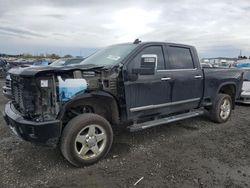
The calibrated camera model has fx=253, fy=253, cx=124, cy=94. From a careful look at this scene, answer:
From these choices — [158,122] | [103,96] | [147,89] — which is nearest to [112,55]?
[147,89]

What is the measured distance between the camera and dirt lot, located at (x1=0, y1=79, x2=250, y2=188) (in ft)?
11.7

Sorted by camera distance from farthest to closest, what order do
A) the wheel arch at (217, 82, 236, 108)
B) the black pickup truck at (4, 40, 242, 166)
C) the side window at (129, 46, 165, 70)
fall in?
the wheel arch at (217, 82, 236, 108) → the side window at (129, 46, 165, 70) → the black pickup truck at (4, 40, 242, 166)

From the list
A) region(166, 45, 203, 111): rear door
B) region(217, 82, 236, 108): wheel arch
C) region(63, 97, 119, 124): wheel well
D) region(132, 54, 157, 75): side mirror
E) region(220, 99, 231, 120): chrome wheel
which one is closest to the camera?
region(63, 97, 119, 124): wheel well

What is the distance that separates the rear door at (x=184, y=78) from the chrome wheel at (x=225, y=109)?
1.09 m

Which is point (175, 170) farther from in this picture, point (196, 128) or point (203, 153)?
point (196, 128)

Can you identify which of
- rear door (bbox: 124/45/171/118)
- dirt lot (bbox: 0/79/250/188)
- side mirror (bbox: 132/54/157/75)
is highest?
side mirror (bbox: 132/54/157/75)

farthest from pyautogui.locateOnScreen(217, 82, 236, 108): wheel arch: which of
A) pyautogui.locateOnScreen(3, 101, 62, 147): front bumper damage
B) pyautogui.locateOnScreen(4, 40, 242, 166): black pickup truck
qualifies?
pyautogui.locateOnScreen(3, 101, 62, 147): front bumper damage

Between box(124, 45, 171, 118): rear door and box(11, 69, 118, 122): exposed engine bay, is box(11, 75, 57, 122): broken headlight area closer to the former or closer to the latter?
box(11, 69, 118, 122): exposed engine bay

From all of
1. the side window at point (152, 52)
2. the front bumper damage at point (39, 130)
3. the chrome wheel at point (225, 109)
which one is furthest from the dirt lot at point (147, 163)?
the side window at point (152, 52)

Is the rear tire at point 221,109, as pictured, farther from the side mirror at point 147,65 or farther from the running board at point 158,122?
the side mirror at point 147,65

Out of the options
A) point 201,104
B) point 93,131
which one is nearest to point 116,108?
point 93,131

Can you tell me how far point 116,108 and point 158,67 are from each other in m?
1.27

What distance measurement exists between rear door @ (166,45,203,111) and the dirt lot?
30.3 inches

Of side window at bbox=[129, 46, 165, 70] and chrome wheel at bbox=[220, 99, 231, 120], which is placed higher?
side window at bbox=[129, 46, 165, 70]
